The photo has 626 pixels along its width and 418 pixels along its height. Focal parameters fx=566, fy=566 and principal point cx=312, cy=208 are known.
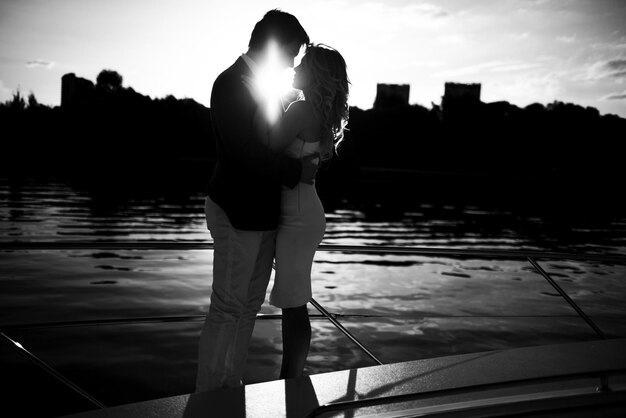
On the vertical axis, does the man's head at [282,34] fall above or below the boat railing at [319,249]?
above

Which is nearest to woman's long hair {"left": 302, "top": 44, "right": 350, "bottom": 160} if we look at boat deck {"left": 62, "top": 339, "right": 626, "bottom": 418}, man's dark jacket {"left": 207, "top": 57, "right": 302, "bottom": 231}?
man's dark jacket {"left": 207, "top": 57, "right": 302, "bottom": 231}

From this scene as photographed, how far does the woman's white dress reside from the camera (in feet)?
7.55

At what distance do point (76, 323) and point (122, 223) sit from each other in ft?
81.0

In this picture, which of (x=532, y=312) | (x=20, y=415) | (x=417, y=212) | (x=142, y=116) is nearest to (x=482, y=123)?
(x=142, y=116)

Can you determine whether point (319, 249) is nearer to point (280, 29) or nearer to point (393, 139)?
point (280, 29)

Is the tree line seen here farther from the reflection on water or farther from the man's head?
the man's head

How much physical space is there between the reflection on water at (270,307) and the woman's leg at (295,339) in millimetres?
2767

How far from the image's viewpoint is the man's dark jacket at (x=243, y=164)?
86.4 inches

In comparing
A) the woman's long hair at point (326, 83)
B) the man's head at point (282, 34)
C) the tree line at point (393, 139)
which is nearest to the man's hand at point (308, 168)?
the woman's long hair at point (326, 83)

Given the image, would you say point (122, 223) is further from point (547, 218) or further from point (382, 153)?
point (382, 153)

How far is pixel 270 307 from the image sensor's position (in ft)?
34.0

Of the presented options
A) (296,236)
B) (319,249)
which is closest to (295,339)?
(296,236)

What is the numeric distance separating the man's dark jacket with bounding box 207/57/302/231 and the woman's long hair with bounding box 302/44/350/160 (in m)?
0.22

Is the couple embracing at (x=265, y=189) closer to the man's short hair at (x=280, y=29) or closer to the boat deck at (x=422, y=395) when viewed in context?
the man's short hair at (x=280, y=29)
